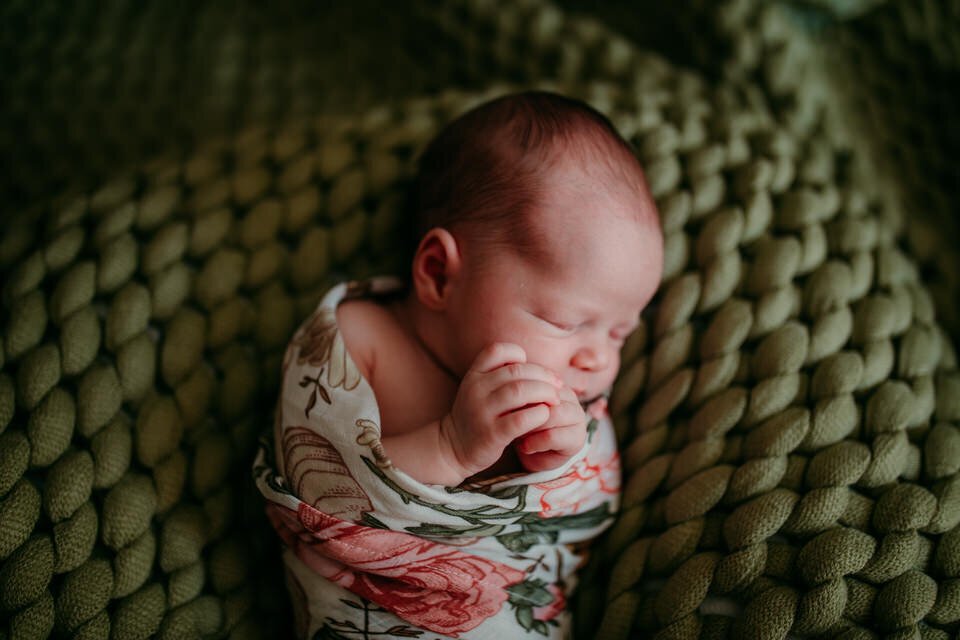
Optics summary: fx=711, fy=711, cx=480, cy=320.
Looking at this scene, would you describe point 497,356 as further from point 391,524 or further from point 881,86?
point 881,86

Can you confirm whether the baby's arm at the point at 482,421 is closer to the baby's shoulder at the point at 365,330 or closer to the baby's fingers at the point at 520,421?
the baby's fingers at the point at 520,421

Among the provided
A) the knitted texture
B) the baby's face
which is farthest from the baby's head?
the knitted texture

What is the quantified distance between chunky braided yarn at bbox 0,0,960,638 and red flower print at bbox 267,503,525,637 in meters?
0.11

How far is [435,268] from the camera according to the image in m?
0.75

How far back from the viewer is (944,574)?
2.02 ft

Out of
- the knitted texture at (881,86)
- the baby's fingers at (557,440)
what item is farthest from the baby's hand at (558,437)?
the knitted texture at (881,86)

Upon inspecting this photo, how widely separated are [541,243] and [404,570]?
0.34 m

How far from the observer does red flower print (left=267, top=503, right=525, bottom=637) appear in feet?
2.14

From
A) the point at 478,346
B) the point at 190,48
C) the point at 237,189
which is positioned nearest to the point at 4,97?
the point at 190,48

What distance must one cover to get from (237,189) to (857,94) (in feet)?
3.03

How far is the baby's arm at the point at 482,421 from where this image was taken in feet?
2.04

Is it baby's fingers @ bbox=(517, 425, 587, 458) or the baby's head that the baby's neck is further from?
baby's fingers @ bbox=(517, 425, 587, 458)

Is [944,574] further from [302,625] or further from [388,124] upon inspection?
[388,124]

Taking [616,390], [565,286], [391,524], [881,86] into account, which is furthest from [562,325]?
[881,86]
